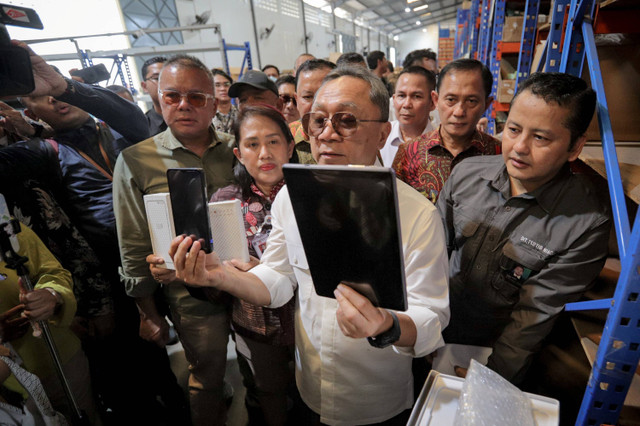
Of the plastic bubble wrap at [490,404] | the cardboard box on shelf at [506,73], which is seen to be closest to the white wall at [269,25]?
the cardboard box on shelf at [506,73]

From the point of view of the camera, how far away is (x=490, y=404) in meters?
0.68

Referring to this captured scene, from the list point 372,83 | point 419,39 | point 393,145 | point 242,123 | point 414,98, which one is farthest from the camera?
point 419,39

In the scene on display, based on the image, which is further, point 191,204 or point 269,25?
point 269,25

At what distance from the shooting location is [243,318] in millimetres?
1538

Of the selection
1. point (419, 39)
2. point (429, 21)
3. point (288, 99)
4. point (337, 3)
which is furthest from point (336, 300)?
point (419, 39)

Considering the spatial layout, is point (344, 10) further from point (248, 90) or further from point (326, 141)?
point (326, 141)

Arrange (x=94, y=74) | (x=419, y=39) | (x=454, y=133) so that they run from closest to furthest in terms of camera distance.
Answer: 1. (x=454, y=133)
2. (x=94, y=74)
3. (x=419, y=39)

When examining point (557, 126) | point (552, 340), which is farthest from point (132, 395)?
point (557, 126)

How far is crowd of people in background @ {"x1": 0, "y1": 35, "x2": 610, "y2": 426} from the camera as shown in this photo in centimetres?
106

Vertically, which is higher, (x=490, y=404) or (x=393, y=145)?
(x=393, y=145)

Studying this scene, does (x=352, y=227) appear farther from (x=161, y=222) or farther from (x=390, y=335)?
(x=161, y=222)

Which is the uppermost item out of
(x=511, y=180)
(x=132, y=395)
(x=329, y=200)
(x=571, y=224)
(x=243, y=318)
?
(x=329, y=200)

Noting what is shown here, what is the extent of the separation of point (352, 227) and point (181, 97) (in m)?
1.40

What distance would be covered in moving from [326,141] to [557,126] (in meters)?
0.85
